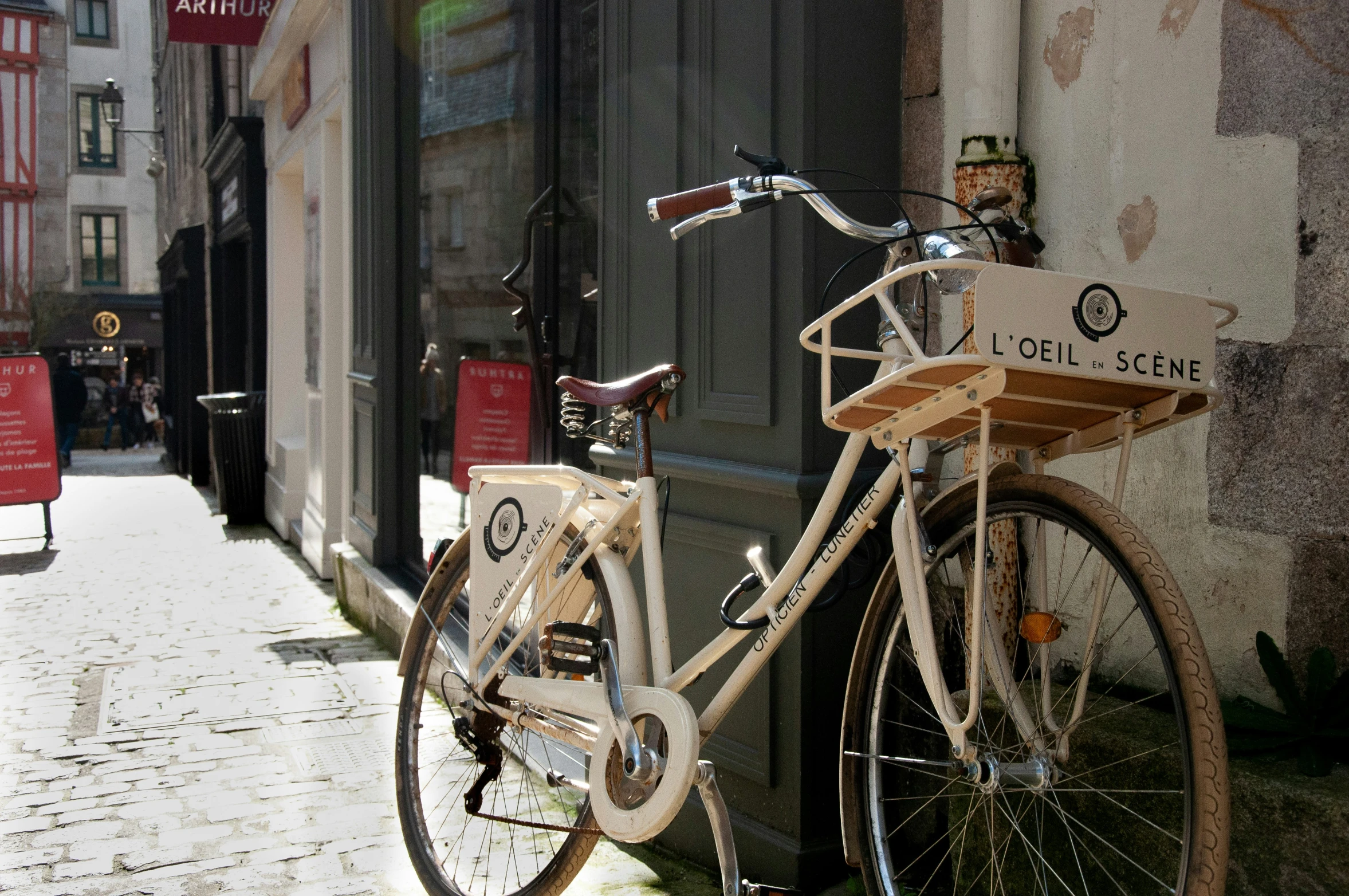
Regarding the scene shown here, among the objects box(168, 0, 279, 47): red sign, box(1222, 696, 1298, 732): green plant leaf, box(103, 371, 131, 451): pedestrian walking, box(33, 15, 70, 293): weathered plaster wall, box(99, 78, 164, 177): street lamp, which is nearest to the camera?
box(1222, 696, 1298, 732): green plant leaf

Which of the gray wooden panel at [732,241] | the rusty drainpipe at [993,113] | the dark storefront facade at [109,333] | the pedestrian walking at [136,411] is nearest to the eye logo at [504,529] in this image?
the gray wooden panel at [732,241]

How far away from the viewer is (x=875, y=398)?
210 centimetres

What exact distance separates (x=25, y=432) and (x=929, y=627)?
10.1 meters

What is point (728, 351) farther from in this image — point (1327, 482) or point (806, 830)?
point (1327, 482)

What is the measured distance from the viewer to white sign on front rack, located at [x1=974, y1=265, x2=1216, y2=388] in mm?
1813

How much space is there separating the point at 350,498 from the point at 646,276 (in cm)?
473

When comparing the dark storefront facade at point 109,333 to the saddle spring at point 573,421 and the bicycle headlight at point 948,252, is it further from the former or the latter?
the bicycle headlight at point 948,252

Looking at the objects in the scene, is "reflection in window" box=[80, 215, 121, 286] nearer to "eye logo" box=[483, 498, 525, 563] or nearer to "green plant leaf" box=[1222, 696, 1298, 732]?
"eye logo" box=[483, 498, 525, 563]

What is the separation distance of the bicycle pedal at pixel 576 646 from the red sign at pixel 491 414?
118 inches

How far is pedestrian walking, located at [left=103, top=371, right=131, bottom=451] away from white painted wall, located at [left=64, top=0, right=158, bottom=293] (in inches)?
186

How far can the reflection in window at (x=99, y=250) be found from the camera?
125 ft

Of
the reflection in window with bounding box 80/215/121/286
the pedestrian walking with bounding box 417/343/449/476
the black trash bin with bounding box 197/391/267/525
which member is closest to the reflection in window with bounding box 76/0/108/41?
the reflection in window with bounding box 80/215/121/286

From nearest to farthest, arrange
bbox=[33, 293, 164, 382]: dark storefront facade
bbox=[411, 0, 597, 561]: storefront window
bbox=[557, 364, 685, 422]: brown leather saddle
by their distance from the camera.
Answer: bbox=[557, 364, 685, 422]: brown leather saddle
bbox=[411, 0, 597, 561]: storefront window
bbox=[33, 293, 164, 382]: dark storefront facade

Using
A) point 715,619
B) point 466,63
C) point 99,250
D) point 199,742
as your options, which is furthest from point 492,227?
point 99,250
